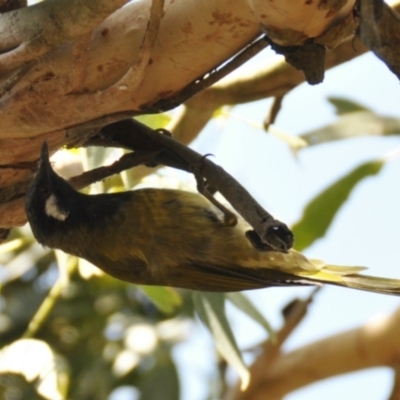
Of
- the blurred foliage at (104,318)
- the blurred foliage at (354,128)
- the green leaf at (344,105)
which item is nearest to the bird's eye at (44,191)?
the blurred foliage at (104,318)

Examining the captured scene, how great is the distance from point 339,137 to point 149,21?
1.52 meters

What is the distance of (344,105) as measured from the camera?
311 centimetres

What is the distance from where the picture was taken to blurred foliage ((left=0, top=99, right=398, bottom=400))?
2.49 meters

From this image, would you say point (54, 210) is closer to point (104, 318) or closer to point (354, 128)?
point (354, 128)

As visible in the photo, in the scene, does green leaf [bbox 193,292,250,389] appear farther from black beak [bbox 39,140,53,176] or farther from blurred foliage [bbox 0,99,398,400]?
black beak [bbox 39,140,53,176]

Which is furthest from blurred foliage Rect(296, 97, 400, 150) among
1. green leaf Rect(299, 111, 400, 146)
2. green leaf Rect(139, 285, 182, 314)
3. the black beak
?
the black beak

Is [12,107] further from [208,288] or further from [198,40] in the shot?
[208,288]

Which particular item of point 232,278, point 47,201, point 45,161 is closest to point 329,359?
point 232,278

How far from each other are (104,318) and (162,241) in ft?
5.45

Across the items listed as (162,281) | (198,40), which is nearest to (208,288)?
(162,281)

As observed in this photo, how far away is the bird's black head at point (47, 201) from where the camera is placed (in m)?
1.91

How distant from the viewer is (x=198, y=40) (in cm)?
145

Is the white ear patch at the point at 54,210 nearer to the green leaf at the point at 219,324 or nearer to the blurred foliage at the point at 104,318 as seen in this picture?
the blurred foliage at the point at 104,318

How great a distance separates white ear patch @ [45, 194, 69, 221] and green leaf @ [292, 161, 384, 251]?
81 centimetres
